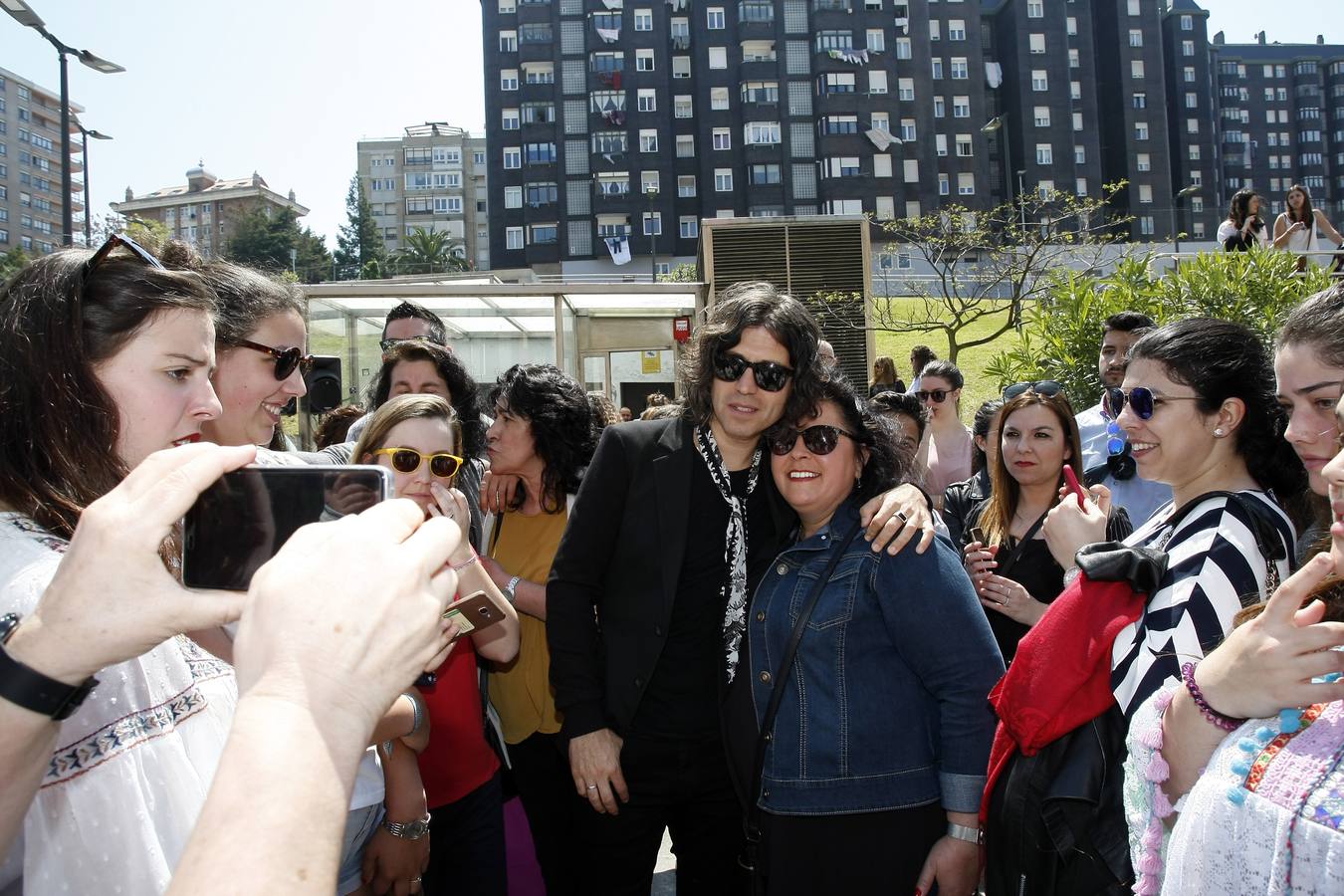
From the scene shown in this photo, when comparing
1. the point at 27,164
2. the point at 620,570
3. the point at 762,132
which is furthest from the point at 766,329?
the point at 27,164

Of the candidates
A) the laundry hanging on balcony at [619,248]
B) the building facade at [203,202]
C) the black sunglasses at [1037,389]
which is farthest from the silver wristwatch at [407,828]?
the building facade at [203,202]

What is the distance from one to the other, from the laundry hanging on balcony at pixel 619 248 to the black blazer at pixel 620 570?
5632 centimetres

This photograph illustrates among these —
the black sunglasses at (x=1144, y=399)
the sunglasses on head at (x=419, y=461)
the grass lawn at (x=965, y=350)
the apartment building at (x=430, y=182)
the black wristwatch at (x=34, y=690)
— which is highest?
the apartment building at (x=430, y=182)

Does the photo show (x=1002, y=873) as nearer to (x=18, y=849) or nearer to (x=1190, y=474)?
(x=1190, y=474)

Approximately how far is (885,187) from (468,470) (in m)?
60.3

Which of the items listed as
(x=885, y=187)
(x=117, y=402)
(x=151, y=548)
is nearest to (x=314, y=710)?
(x=151, y=548)

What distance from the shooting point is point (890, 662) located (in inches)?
99.0

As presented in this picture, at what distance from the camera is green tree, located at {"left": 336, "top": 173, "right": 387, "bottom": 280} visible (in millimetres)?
75562

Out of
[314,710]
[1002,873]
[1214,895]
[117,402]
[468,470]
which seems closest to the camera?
[314,710]

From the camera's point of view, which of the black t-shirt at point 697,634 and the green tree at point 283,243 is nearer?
the black t-shirt at point 697,634

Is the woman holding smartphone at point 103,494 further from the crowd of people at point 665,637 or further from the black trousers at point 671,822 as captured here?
the black trousers at point 671,822

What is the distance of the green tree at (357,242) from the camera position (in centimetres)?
7556

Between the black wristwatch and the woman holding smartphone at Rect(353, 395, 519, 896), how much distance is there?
1.72m

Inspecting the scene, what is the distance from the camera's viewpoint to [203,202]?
100000mm
